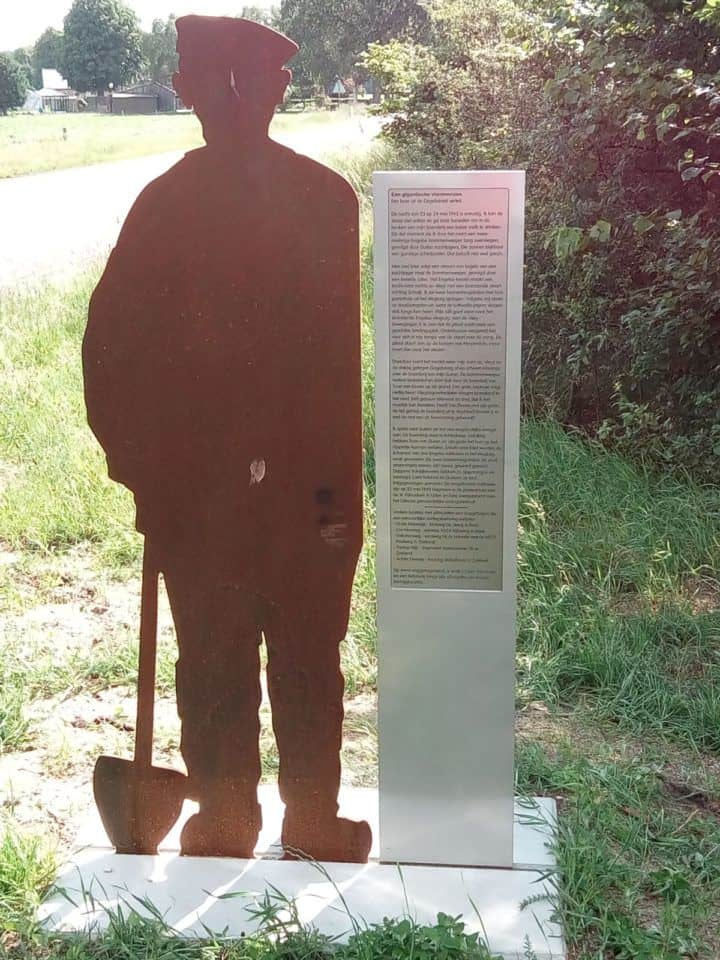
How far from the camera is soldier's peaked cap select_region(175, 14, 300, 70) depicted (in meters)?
2.12

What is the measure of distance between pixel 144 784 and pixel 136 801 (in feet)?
0.17

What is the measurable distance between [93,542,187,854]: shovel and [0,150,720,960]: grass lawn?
196 mm

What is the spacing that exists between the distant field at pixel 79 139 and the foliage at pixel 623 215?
14.5 feet

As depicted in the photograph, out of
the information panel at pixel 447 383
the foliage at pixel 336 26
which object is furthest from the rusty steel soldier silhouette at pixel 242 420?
the foliage at pixel 336 26

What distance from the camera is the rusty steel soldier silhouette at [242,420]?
2160mm

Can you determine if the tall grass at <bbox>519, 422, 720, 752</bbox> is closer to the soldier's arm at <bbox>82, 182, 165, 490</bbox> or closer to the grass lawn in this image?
the grass lawn

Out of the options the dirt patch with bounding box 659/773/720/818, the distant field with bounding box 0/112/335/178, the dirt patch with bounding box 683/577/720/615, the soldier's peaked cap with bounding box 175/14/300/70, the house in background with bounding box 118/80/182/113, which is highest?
the house in background with bounding box 118/80/182/113

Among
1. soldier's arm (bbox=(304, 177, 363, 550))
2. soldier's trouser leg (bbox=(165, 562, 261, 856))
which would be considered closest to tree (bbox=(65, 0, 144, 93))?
soldier's arm (bbox=(304, 177, 363, 550))

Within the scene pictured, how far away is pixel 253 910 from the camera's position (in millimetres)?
2277

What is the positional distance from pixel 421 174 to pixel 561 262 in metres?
3.27

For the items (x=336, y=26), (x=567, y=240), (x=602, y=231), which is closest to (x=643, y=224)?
(x=602, y=231)

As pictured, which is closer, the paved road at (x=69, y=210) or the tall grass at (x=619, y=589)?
the tall grass at (x=619, y=589)

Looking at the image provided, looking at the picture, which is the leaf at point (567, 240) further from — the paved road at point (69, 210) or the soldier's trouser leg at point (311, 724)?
the paved road at point (69, 210)

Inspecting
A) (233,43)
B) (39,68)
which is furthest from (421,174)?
(39,68)
